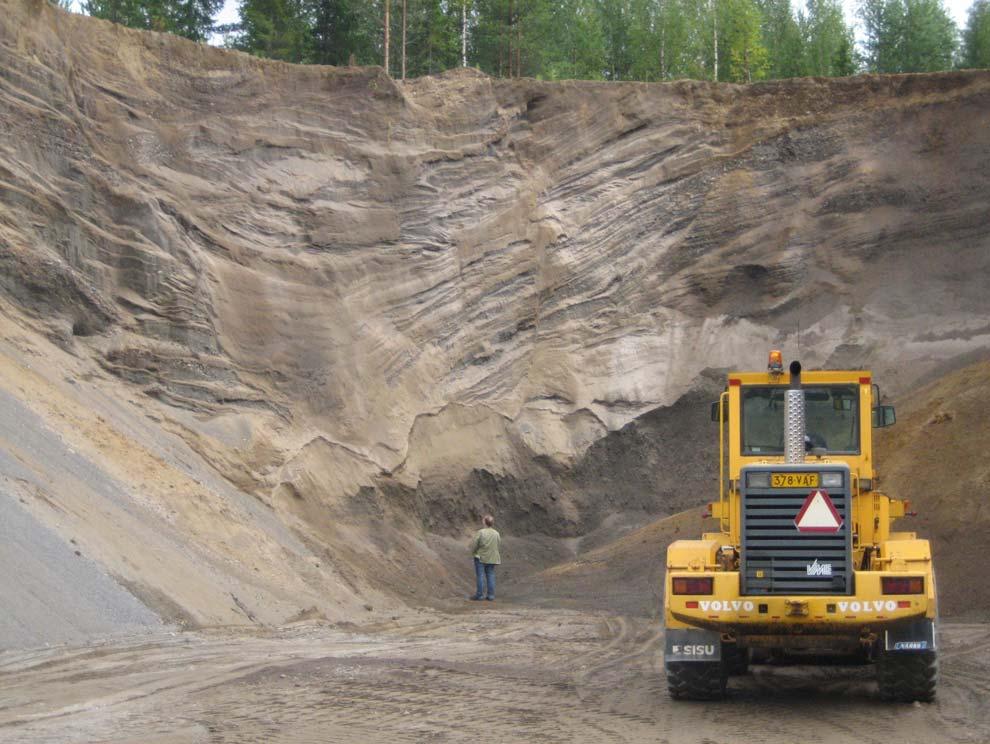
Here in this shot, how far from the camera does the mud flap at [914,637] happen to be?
8.96 metres

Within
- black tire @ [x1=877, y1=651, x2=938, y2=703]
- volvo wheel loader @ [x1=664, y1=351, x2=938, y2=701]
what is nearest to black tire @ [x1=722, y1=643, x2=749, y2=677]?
volvo wheel loader @ [x1=664, y1=351, x2=938, y2=701]

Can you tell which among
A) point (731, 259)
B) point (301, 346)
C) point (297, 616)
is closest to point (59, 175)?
point (301, 346)

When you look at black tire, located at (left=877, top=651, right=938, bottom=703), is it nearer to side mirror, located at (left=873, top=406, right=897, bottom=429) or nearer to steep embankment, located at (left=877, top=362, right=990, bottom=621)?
side mirror, located at (left=873, top=406, right=897, bottom=429)

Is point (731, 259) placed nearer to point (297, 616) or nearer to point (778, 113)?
point (778, 113)

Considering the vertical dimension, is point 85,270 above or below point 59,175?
below

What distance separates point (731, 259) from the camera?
91.8 ft

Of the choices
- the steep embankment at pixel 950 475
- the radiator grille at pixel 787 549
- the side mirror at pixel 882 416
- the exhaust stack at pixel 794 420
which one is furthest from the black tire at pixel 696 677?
the steep embankment at pixel 950 475

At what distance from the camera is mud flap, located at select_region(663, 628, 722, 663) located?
368 inches

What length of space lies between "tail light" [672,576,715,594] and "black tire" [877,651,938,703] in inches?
54.9

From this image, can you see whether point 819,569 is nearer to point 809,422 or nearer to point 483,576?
point 809,422

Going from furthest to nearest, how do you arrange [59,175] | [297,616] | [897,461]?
[59,175], [897,461], [297,616]

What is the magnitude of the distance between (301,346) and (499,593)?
6143 millimetres

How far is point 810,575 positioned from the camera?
905 centimetres

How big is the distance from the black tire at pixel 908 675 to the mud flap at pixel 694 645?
123 centimetres
